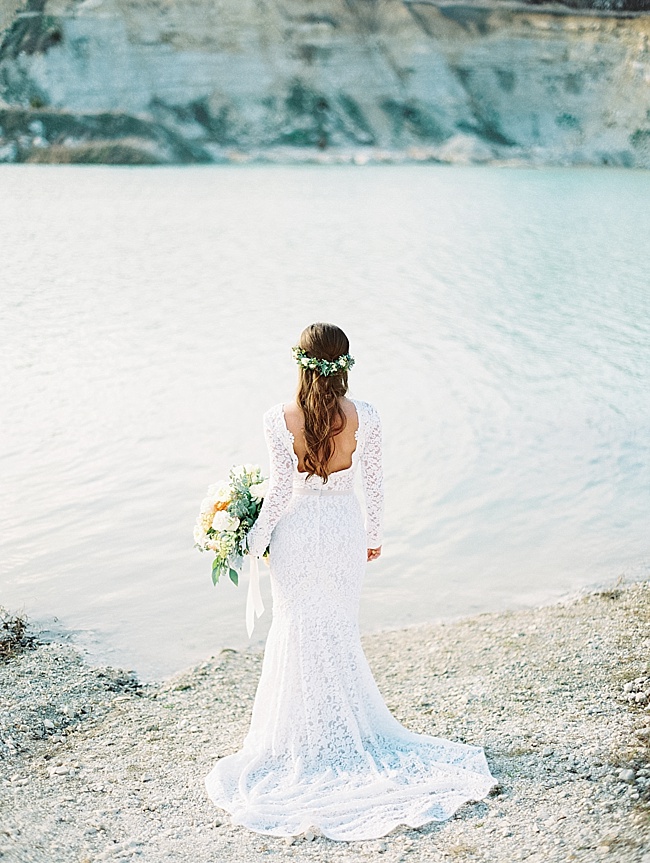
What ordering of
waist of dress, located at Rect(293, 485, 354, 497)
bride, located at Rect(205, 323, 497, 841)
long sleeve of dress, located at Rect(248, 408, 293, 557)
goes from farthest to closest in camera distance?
1. waist of dress, located at Rect(293, 485, 354, 497)
2. long sleeve of dress, located at Rect(248, 408, 293, 557)
3. bride, located at Rect(205, 323, 497, 841)

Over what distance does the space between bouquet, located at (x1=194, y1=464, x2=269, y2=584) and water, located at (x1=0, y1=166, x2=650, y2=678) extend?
7.02 ft

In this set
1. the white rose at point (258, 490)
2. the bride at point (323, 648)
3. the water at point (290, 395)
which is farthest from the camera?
the water at point (290, 395)

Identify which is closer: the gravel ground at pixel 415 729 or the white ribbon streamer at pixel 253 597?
the gravel ground at pixel 415 729

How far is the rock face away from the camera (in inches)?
2694

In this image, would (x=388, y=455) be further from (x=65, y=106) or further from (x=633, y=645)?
(x=65, y=106)

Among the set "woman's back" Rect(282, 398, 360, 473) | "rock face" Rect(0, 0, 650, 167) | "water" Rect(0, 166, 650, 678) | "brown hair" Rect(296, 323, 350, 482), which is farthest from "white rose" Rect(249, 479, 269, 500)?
"rock face" Rect(0, 0, 650, 167)

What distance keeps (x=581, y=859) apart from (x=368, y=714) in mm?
1305

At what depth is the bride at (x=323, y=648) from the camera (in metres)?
4.37

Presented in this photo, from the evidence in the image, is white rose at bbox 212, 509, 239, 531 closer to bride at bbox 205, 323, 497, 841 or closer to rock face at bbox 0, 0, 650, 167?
bride at bbox 205, 323, 497, 841

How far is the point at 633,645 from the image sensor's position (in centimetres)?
611

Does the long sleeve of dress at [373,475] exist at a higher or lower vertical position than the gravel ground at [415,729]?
higher

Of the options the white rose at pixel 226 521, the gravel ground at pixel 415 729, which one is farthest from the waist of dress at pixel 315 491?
the gravel ground at pixel 415 729

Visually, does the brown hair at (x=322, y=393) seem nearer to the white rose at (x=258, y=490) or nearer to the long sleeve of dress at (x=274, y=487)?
the long sleeve of dress at (x=274, y=487)

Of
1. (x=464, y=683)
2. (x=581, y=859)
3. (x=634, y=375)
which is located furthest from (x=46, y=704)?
(x=634, y=375)
